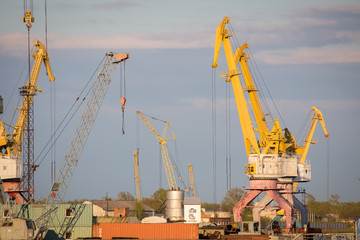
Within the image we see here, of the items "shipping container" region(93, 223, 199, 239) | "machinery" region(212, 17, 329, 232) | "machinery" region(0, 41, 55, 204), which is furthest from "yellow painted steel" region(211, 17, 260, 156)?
"machinery" region(0, 41, 55, 204)

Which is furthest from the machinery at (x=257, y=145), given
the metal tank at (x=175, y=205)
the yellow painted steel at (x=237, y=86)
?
the metal tank at (x=175, y=205)

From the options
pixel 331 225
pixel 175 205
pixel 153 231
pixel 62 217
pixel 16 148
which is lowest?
pixel 331 225

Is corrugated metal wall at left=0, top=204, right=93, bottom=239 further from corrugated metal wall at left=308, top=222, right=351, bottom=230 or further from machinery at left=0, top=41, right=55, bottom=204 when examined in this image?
corrugated metal wall at left=308, top=222, right=351, bottom=230

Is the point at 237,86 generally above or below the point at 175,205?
above

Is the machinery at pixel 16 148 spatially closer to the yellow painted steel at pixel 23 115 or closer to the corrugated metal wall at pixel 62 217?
the yellow painted steel at pixel 23 115

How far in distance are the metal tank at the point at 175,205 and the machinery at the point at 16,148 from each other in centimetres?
3287

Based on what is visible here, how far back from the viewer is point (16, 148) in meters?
134

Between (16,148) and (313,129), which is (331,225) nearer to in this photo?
(313,129)

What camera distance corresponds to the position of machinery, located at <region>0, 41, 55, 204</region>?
132 m

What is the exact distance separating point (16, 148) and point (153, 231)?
56713mm

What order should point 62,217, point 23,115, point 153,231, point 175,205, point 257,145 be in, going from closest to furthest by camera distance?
point 153,231, point 62,217, point 257,145, point 23,115, point 175,205

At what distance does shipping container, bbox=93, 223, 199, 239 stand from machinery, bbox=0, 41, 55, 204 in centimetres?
4400

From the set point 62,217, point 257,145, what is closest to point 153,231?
point 62,217

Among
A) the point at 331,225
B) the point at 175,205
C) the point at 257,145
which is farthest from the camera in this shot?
the point at 331,225
